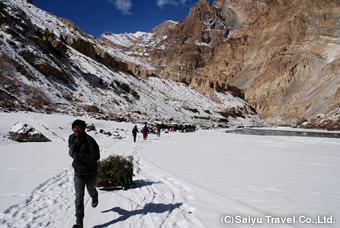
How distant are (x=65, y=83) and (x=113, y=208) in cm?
3443

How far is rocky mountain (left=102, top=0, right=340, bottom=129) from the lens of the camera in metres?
66.4

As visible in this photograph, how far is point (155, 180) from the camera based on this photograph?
252 inches

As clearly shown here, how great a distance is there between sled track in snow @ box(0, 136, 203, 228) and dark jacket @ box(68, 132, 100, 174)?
941 millimetres

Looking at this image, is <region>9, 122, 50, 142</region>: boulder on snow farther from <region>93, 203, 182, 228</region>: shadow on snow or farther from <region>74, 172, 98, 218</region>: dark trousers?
<region>74, 172, 98, 218</region>: dark trousers

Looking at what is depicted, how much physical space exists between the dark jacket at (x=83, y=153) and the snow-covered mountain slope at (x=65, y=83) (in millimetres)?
20661

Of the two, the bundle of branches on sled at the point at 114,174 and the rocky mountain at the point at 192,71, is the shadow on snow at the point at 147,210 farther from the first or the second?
the rocky mountain at the point at 192,71

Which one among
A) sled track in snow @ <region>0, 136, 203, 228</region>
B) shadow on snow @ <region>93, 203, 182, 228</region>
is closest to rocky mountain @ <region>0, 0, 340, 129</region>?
sled track in snow @ <region>0, 136, 203, 228</region>

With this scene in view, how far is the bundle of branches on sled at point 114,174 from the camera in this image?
5555 millimetres

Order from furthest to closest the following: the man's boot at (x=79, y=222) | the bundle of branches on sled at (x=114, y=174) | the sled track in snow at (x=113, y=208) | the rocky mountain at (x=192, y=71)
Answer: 1. the rocky mountain at (x=192, y=71)
2. the bundle of branches on sled at (x=114, y=174)
3. the sled track in snow at (x=113, y=208)
4. the man's boot at (x=79, y=222)

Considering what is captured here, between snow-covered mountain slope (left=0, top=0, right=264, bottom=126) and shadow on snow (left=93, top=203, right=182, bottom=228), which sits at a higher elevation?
snow-covered mountain slope (left=0, top=0, right=264, bottom=126)

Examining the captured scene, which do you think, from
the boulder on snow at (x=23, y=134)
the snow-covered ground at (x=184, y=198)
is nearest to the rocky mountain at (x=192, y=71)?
the boulder on snow at (x=23, y=134)

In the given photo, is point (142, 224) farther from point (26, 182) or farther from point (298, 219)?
point (26, 182)

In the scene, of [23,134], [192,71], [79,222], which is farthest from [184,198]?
[192,71]

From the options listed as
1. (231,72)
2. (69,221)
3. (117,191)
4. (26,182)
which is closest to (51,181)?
(26,182)
